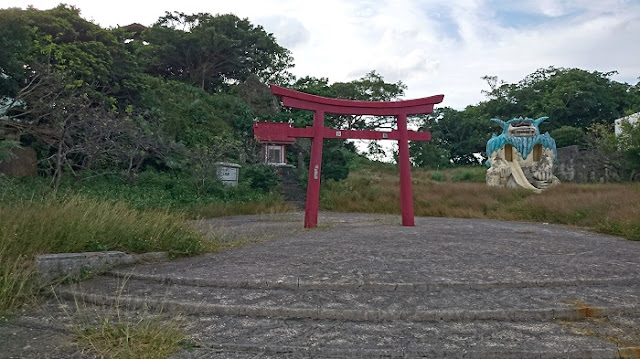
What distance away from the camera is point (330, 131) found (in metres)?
9.64

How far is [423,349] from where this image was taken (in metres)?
2.99

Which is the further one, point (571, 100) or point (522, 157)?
point (571, 100)

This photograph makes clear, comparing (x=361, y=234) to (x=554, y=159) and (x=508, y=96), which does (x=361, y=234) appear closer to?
(x=554, y=159)

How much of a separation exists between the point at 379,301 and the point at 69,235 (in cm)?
355

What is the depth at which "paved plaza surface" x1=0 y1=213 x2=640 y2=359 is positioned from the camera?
3.05 metres

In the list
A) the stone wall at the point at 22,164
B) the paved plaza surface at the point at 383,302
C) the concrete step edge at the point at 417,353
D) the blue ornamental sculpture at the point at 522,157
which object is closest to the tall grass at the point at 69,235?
the paved plaza surface at the point at 383,302

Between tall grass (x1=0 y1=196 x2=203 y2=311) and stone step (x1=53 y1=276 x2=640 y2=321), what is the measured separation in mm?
462

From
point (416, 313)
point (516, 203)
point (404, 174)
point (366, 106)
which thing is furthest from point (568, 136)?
point (416, 313)

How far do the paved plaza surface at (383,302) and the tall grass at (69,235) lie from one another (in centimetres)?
37

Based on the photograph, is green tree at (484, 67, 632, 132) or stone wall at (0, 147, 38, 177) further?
green tree at (484, 67, 632, 132)

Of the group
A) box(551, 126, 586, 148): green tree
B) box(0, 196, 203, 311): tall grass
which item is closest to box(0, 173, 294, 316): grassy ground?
box(0, 196, 203, 311): tall grass

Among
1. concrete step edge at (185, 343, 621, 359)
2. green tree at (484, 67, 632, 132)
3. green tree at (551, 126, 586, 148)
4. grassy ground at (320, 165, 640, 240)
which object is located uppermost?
green tree at (484, 67, 632, 132)

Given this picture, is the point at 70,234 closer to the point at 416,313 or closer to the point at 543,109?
the point at 416,313

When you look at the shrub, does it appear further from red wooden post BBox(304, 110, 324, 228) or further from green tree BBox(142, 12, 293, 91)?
green tree BBox(142, 12, 293, 91)
